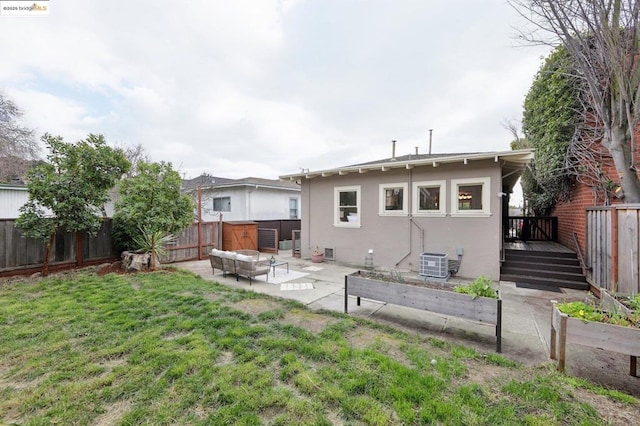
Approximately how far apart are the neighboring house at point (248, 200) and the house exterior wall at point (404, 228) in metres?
5.76

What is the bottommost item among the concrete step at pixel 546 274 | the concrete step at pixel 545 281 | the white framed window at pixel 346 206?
the concrete step at pixel 545 281

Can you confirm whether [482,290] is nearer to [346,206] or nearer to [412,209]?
[412,209]

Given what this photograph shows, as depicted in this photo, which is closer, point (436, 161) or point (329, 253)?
point (436, 161)

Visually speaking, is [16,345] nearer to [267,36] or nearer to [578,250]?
[267,36]

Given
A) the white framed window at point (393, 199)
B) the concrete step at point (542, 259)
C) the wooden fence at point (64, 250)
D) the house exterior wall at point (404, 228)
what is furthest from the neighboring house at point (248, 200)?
the concrete step at point (542, 259)

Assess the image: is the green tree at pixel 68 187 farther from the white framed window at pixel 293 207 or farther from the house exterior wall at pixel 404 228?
the white framed window at pixel 293 207

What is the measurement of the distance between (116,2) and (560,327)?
11733 millimetres

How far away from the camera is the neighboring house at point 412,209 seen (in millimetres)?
A: 7285

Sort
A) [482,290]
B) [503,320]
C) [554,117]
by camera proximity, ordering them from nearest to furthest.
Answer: [482,290]
[503,320]
[554,117]

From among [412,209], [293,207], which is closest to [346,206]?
[412,209]

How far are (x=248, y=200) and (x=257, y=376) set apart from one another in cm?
1339

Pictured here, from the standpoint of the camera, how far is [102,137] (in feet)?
25.3

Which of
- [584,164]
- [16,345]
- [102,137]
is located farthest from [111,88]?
[584,164]

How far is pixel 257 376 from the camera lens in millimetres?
2797
